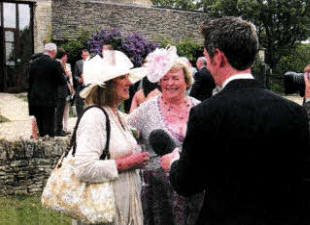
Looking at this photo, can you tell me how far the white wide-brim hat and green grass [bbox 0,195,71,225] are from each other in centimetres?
341

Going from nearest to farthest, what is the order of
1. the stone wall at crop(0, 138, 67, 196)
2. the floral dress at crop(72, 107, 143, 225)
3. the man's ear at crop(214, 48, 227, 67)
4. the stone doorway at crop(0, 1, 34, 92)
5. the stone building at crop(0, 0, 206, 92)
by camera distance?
1. the man's ear at crop(214, 48, 227, 67)
2. the floral dress at crop(72, 107, 143, 225)
3. the stone wall at crop(0, 138, 67, 196)
4. the stone doorway at crop(0, 1, 34, 92)
5. the stone building at crop(0, 0, 206, 92)

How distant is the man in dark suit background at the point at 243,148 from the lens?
1.91 metres

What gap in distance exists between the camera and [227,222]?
198cm

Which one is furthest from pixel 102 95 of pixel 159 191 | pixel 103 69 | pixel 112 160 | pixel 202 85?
pixel 202 85

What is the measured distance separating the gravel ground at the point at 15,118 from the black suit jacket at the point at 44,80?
70 centimetres

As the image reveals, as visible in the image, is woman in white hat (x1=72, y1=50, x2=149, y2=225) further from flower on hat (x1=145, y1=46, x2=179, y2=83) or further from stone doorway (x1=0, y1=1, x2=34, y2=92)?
stone doorway (x1=0, y1=1, x2=34, y2=92)

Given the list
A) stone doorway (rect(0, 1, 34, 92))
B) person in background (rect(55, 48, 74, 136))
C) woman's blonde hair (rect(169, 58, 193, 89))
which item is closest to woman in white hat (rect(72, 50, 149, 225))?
woman's blonde hair (rect(169, 58, 193, 89))

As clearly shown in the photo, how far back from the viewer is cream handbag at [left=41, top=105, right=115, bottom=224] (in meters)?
2.79

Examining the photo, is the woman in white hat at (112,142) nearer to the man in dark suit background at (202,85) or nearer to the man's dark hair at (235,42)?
the man's dark hair at (235,42)

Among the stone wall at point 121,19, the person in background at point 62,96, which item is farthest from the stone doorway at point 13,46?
the person in background at point 62,96

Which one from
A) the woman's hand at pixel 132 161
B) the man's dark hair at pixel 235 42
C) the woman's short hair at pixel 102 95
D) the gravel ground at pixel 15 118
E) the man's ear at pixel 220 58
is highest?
the man's dark hair at pixel 235 42

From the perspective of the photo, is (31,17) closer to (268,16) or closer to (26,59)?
(26,59)

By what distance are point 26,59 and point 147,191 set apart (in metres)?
18.4

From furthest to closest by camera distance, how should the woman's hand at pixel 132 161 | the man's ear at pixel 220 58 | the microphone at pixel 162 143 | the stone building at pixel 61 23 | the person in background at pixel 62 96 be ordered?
the stone building at pixel 61 23, the person in background at pixel 62 96, the woman's hand at pixel 132 161, the microphone at pixel 162 143, the man's ear at pixel 220 58
